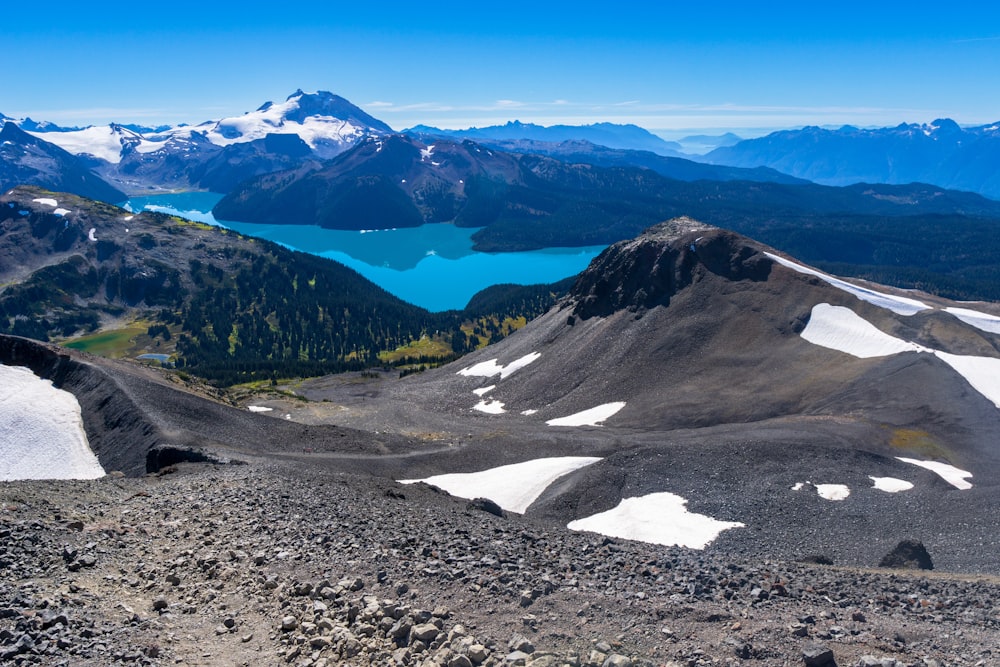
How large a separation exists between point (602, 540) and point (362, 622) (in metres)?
12.5

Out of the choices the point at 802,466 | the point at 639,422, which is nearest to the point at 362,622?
the point at 802,466

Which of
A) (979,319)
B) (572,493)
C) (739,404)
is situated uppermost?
(979,319)

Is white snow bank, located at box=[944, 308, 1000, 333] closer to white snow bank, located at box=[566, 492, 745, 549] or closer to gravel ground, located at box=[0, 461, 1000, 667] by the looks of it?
white snow bank, located at box=[566, 492, 745, 549]

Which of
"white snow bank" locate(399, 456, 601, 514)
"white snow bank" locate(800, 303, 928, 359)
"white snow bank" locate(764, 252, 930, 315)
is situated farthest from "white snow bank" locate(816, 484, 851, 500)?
"white snow bank" locate(764, 252, 930, 315)

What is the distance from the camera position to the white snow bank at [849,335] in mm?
65750

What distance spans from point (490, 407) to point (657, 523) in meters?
41.5

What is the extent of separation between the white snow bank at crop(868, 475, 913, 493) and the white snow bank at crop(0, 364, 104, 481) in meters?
49.8

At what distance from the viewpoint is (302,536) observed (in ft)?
76.2

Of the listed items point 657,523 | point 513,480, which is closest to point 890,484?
point 657,523

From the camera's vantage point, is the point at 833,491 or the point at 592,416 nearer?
the point at 833,491

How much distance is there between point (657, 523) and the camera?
39812 mm

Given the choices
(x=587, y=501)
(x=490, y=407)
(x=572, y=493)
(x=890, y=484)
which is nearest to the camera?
(x=890, y=484)

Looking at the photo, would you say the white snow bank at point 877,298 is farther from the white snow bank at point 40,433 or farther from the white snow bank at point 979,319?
the white snow bank at point 40,433

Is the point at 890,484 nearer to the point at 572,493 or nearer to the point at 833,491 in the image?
the point at 833,491
